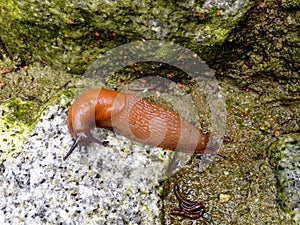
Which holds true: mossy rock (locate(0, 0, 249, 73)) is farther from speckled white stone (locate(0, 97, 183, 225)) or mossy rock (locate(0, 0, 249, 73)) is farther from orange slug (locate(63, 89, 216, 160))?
speckled white stone (locate(0, 97, 183, 225))

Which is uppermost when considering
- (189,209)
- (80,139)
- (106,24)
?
(106,24)

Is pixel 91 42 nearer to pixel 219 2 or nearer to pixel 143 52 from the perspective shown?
pixel 143 52

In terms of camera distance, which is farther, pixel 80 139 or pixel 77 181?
pixel 80 139

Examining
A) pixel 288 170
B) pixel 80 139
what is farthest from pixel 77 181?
pixel 288 170

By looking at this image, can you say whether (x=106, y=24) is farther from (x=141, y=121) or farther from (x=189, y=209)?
(x=189, y=209)

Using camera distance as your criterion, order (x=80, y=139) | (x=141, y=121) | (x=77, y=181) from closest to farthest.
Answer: (x=77, y=181) → (x=80, y=139) → (x=141, y=121)

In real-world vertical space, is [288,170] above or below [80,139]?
above

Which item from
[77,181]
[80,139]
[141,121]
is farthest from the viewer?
[141,121]

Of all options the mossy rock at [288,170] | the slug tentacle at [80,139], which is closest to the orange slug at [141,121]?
the slug tentacle at [80,139]
